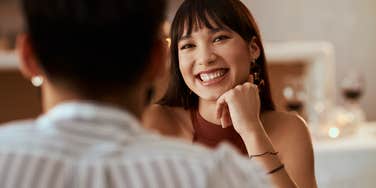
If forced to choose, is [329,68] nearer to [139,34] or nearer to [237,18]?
[237,18]

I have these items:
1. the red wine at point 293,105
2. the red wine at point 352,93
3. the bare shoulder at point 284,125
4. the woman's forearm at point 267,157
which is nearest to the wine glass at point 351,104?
the red wine at point 352,93

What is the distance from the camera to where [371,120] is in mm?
3834

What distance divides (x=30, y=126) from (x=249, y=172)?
0.22 meters

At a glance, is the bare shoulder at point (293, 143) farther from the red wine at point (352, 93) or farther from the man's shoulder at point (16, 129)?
the red wine at point (352, 93)

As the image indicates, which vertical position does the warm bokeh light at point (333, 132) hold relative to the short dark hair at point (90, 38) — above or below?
below

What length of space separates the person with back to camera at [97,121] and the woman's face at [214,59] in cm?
70

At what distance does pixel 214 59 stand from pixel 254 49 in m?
0.12

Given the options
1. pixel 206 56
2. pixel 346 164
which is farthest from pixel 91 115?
pixel 346 164

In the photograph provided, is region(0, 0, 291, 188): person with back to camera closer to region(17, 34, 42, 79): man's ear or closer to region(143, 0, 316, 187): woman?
region(17, 34, 42, 79): man's ear

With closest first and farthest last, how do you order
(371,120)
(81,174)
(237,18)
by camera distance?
(81,174), (237,18), (371,120)

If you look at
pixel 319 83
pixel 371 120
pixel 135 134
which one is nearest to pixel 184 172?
pixel 135 134

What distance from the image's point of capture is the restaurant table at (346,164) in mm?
2717

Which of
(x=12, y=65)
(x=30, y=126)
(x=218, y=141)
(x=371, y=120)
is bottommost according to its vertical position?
(x=371, y=120)

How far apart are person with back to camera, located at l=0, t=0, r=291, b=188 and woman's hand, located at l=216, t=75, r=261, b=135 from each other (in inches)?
24.1
